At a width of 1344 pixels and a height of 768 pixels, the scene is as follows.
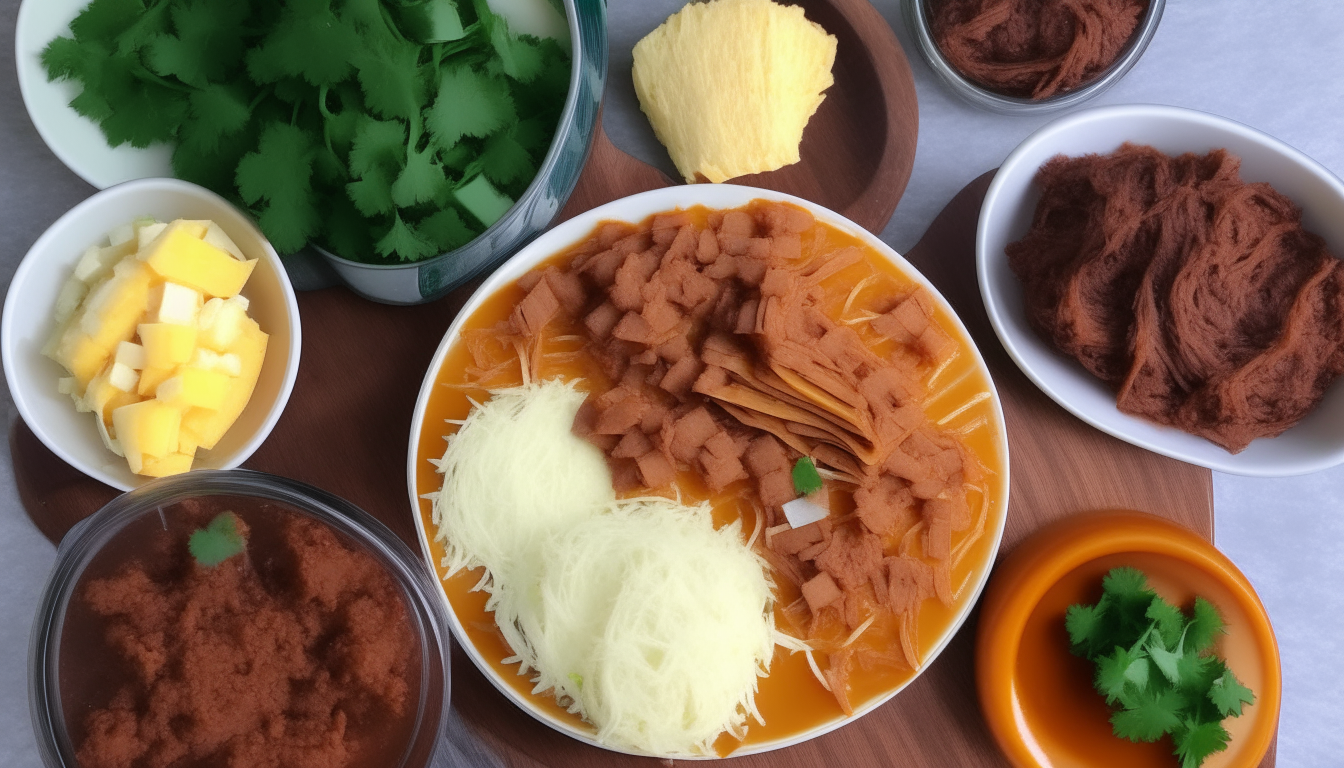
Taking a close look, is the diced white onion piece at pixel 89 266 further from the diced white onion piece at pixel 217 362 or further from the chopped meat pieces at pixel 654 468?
the chopped meat pieces at pixel 654 468

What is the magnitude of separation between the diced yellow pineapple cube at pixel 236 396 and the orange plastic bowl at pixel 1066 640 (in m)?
1.33

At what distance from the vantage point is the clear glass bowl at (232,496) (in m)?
1.16

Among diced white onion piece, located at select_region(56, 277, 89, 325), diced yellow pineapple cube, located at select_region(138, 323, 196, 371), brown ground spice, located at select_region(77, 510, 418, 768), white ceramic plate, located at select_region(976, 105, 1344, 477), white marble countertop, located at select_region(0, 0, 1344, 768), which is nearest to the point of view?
brown ground spice, located at select_region(77, 510, 418, 768)

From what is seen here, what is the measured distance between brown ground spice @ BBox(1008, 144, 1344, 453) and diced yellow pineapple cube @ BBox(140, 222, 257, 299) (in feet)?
4.48

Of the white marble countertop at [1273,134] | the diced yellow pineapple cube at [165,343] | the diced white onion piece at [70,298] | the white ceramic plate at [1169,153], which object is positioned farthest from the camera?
the white marble countertop at [1273,134]

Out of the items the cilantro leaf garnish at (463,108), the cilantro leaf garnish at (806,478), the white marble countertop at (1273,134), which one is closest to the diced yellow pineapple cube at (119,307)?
the cilantro leaf garnish at (463,108)

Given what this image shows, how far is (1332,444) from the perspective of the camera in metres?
1.53

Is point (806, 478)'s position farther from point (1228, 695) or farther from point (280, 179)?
point (280, 179)

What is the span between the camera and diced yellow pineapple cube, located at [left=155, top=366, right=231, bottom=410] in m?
1.35

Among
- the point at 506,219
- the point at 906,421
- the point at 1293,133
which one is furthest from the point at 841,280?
the point at 1293,133

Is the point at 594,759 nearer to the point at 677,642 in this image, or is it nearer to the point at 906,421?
the point at 677,642

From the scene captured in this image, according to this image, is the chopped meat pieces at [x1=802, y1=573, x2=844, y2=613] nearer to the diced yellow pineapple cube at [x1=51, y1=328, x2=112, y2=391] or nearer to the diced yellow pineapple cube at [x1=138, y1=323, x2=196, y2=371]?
A: the diced yellow pineapple cube at [x1=138, y1=323, x2=196, y2=371]

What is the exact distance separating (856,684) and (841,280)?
0.70 meters

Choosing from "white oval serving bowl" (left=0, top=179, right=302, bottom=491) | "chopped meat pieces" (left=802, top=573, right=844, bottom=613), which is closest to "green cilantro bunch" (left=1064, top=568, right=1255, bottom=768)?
"chopped meat pieces" (left=802, top=573, right=844, bottom=613)
